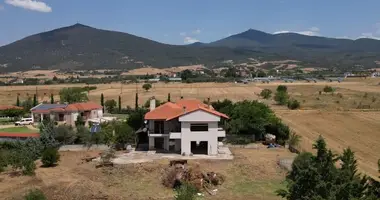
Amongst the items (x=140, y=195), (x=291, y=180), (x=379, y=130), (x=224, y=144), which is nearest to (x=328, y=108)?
(x=379, y=130)

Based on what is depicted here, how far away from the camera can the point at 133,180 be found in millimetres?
28750

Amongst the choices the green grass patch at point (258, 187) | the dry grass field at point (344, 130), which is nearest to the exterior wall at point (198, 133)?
the green grass patch at point (258, 187)

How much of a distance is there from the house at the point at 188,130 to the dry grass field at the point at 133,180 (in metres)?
2.45

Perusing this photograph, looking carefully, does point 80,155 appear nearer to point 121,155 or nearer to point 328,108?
point 121,155

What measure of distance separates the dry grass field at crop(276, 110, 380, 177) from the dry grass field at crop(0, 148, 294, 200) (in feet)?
24.1

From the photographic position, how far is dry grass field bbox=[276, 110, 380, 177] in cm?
3650

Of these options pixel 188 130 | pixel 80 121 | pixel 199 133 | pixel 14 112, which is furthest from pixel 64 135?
pixel 14 112

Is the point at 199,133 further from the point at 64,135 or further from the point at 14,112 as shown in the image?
the point at 14,112

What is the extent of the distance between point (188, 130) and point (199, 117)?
1.32 meters

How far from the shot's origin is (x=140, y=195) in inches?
1004

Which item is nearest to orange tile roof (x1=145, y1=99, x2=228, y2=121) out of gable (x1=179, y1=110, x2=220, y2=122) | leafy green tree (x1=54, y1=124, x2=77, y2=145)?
gable (x1=179, y1=110, x2=220, y2=122)

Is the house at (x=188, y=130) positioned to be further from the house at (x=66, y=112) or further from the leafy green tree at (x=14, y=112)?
the leafy green tree at (x=14, y=112)

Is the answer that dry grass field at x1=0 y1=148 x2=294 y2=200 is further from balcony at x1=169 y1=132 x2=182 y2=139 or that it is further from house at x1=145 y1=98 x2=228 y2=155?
balcony at x1=169 y1=132 x2=182 y2=139

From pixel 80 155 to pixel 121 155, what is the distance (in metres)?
3.75
